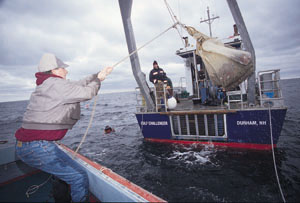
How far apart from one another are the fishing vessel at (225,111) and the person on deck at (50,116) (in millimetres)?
3879

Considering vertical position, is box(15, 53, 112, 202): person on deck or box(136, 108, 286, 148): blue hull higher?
box(15, 53, 112, 202): person on deck

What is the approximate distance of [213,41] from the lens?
4.36 metres

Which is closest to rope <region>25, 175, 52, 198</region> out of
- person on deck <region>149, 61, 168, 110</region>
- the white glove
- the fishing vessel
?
the white glove

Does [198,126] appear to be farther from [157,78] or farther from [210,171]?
[157,78]

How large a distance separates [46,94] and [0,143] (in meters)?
6.50

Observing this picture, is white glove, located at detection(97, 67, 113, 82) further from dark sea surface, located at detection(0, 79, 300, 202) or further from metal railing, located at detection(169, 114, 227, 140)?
metal railing, located at detection(169, 114, 227, 140)

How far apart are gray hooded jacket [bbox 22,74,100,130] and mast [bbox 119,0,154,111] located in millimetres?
5613

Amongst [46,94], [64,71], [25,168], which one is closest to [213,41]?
[64,71]

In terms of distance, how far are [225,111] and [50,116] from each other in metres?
6.22

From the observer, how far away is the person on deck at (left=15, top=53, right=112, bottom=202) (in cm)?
180

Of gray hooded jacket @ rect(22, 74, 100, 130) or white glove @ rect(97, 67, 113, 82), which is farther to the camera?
white glove @ rect(97, 67, 113, 82)

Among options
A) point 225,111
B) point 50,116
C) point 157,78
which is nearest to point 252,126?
point 225,111

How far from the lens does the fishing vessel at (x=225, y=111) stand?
443 centimetres

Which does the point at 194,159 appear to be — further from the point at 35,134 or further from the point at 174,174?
the point at 35,134
